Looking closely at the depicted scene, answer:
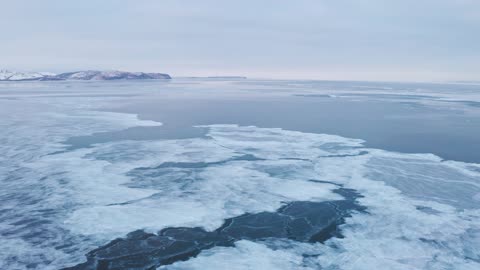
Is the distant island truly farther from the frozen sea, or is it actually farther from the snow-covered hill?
the frozen sea

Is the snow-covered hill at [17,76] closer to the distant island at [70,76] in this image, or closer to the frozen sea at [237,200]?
the distant island at [70,76]

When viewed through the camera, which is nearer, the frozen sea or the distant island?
the frozen sea

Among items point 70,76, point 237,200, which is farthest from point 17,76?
point 237,200

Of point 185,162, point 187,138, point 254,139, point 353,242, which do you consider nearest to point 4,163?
point 185,162

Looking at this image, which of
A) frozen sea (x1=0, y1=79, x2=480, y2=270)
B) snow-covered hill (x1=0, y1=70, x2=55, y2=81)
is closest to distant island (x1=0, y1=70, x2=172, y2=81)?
snow-covered hill (x1=0, y1=70, x2=55, y2=81)

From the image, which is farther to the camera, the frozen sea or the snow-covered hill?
the snow-covered hill

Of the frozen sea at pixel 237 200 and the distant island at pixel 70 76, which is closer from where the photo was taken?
the frozen sea at pixel 237 200

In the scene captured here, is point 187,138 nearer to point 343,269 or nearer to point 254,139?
point 254,139

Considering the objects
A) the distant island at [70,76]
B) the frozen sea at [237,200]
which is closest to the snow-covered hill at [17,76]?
the distant island at [70,76]

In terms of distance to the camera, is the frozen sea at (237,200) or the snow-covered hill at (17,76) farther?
the snow-covered hill at (17,76)
